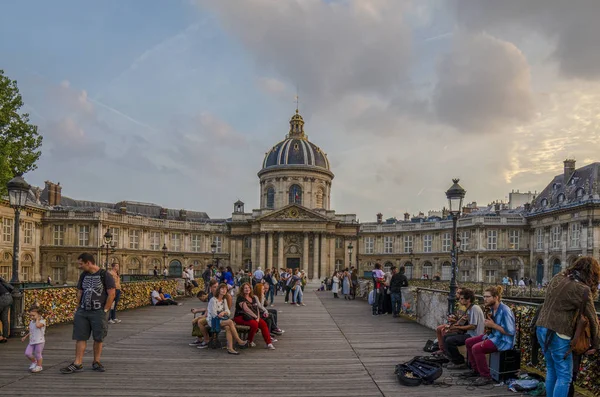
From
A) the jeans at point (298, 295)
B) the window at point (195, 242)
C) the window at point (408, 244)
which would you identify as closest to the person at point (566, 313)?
the jeans at point (298, 295)

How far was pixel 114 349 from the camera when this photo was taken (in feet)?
37.0

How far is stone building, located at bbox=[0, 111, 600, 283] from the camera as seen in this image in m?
51.2

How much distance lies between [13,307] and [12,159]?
17.0m

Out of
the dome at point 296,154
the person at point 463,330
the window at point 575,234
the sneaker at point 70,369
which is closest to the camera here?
the sneaker at point 70,369

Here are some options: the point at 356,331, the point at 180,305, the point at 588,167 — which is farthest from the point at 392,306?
the point at 588,167

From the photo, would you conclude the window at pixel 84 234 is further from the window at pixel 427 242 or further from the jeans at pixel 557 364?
the jeans at pixel 557 364

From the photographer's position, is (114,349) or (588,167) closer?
(114,349)

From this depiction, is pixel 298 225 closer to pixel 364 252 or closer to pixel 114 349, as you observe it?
pixel 364 252

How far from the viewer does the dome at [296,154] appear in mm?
69688

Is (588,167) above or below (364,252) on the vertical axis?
above

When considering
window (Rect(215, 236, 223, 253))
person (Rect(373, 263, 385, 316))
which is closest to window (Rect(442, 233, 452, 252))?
window (Rect(215, 236, 223, 253))

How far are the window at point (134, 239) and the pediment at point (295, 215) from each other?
616 inches

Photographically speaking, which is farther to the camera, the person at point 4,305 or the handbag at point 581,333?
the person at point 4,305

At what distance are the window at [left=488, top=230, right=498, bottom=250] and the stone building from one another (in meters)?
0.11
